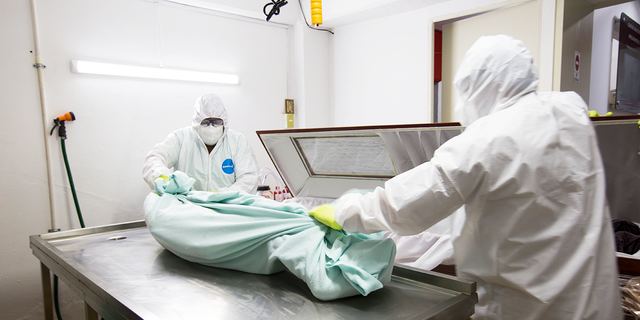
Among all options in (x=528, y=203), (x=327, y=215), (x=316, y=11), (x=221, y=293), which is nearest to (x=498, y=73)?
(x=528, y=203)

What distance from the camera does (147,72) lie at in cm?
302

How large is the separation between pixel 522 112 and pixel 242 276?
95cm

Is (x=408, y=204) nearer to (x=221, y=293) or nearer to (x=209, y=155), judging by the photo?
(x=221, y=293)

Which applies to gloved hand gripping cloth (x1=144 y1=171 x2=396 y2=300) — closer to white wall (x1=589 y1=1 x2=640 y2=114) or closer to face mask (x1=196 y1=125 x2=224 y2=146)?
face mask (x1=196 y1=125 x2=224 y2=146)

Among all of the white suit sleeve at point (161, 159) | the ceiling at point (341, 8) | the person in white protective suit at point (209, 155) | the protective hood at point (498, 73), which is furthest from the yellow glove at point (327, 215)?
the ceiling at point (341, 8)

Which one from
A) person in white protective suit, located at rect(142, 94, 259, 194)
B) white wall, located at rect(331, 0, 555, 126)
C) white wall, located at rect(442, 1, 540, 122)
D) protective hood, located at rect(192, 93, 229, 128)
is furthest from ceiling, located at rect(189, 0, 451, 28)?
person in white protective suit, located at rect(142, 94, 259, 194)

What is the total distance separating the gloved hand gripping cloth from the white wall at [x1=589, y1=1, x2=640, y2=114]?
3.15 meters

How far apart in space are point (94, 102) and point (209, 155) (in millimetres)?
948

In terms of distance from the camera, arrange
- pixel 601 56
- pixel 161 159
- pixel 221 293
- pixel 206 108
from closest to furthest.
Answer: pixel 221 293 < pixel 161 159 < pixel 206 108 < pixel 601 56

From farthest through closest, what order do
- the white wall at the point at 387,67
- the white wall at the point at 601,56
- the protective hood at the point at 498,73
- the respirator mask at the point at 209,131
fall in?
1. the white wall at the point at 387,67
2. the white wall at the point at 601,56
3. the respirator mask at the point at 209,131
4. the protective hood at the point at 498,73

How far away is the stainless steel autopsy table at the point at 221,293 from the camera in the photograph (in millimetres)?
943

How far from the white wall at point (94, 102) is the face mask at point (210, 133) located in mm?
540

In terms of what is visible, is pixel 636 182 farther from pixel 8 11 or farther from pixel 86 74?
pixel 8 11

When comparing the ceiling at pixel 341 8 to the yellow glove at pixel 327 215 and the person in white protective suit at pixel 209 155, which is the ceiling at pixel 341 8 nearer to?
the person in white protective suit at pixel 209 155
